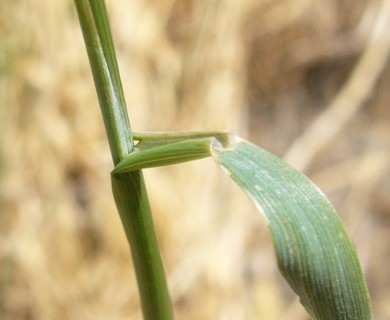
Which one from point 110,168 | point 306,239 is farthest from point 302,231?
point 110,168

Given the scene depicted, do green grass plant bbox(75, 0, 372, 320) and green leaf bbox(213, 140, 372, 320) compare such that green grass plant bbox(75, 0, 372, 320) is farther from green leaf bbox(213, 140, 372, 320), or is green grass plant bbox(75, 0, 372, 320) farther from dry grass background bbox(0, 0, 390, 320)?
dry grass background bbox(0, 0, 390, 320)

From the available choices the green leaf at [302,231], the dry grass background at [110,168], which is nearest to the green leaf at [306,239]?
the green leaf at [302,231]

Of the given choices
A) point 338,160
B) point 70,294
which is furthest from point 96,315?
point 338,160

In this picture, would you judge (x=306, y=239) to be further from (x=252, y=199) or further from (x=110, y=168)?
(x=110, y=168)

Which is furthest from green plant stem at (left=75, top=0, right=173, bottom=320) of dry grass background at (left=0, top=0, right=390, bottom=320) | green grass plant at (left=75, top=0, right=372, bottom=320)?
dry grass background at (left=0, top=0, right=390, bottom=320)

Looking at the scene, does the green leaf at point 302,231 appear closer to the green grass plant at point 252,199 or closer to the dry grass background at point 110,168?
the green grass plant at point 252,199

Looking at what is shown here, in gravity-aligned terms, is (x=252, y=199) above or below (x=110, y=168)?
below
